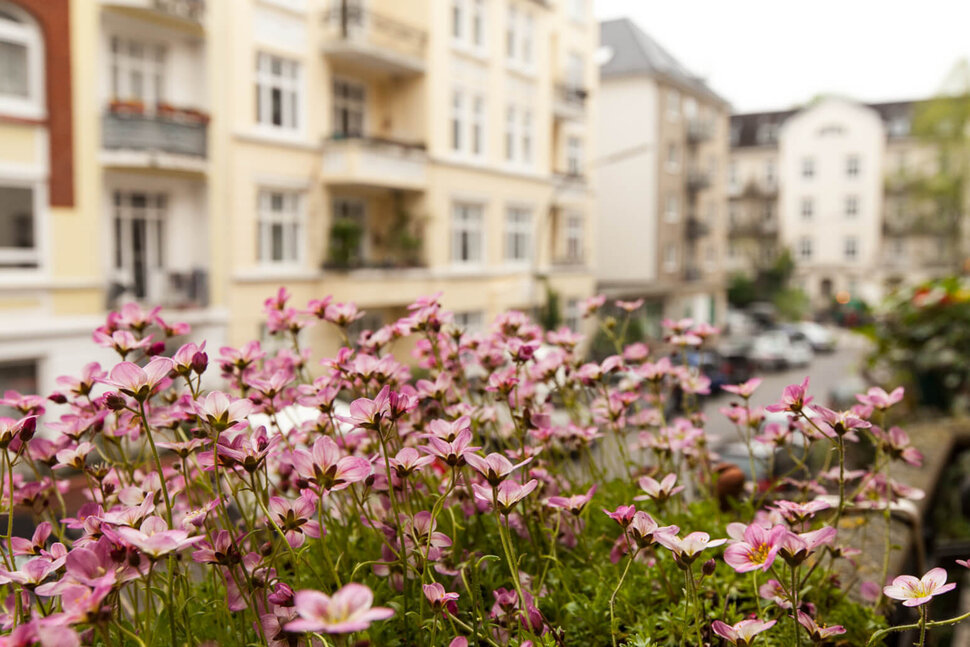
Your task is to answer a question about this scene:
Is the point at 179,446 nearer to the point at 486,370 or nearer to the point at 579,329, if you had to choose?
the point at 486,370

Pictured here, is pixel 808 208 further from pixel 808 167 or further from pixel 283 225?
pixel 283 225

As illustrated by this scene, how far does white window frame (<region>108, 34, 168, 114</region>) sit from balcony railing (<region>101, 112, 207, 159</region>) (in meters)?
0.32

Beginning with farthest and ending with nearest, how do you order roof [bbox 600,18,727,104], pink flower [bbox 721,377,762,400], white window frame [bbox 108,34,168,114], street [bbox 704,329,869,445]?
roof [bbox 600,18,727,104], street [bbox 704,329,869,445], white window frame [bbox 108,34,168,114], pink flower [bbox 721,377,762,400]

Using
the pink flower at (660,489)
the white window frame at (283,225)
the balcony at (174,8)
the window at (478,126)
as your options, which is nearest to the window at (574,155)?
the window at (478,126)

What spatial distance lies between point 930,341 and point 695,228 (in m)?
30.5

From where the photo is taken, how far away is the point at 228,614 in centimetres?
135

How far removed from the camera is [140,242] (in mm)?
14758

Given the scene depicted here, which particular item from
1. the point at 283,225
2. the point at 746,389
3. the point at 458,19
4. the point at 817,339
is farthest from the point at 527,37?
the point at 746,389

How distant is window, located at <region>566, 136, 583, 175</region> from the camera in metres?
26.0

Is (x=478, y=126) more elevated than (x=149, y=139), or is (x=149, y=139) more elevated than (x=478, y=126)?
(x=478, y=126)

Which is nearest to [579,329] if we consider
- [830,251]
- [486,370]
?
[486,370]

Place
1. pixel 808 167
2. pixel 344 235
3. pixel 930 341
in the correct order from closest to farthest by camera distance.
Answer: pixel 930 341
pixel 344 235
pixel 808 167

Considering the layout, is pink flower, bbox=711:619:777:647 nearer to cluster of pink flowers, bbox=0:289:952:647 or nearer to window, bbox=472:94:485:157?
cluster of pink flowers, bbox=0:289:952:647

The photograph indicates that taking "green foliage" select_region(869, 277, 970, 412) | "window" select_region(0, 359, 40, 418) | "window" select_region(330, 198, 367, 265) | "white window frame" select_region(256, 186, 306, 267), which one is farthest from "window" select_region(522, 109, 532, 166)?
"green foliage" select_region(869, 277, 970, 412)
